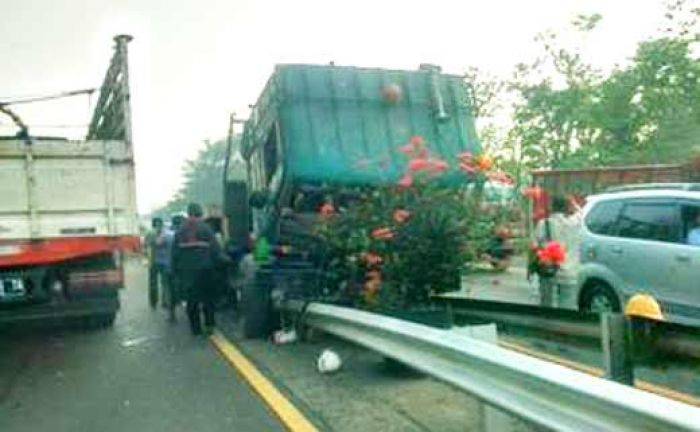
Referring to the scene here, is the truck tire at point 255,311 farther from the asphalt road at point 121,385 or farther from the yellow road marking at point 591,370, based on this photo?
the yellow road marking at point 591,370

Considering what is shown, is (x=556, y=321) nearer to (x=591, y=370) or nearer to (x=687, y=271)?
(x=591, y=370)

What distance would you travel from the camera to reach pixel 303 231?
31.7 ft

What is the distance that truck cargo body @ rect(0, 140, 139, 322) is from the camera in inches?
396

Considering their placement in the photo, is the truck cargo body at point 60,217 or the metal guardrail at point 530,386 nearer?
the metal guardrail at point 530,386

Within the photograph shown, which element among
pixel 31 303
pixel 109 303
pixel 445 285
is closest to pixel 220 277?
pixel 109 303

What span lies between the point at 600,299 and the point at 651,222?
1181 millimetres

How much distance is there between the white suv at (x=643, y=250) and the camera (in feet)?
30.1

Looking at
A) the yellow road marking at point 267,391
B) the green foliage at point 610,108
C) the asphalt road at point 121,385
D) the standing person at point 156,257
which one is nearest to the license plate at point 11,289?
the asphalt road at point 121,385

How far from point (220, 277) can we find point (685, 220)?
6.07 metres

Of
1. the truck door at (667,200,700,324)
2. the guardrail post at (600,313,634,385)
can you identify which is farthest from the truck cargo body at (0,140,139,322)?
the guardrail post at (600,313,634,385)

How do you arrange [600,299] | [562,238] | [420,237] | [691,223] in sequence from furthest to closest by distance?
[562,238], [600,299], [691,223], [420,237]

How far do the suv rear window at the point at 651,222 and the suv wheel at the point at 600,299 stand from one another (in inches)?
26.3

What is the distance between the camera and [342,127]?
10.1 m

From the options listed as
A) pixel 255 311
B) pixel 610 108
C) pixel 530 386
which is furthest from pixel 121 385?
pixel 610 108
